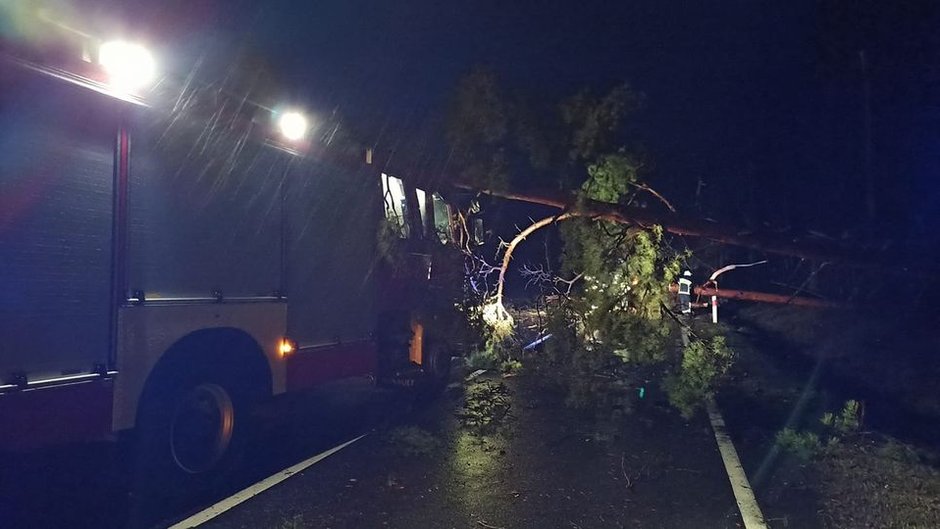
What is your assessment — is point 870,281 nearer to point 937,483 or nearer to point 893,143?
point 893,143

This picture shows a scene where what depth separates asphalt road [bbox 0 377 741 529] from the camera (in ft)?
16.3

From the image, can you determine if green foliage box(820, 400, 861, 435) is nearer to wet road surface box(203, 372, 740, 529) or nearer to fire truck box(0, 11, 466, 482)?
wet road surface box(203, 372, 740, 529)

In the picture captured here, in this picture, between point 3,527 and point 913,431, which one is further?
point 913,431

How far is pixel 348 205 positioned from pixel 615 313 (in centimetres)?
305

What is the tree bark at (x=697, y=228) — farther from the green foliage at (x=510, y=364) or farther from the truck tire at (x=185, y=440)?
the truck tire at (x=185, y=440)

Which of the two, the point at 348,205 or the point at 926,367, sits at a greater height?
the point at 348,205

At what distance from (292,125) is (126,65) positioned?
200 centimetres

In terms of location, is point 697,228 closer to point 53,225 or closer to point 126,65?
point 126,65

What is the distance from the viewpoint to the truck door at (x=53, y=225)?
418cm

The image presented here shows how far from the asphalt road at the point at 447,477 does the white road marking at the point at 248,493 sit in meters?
0.09

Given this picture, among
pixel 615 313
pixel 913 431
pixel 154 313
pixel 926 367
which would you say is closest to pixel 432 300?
pixel 615 313

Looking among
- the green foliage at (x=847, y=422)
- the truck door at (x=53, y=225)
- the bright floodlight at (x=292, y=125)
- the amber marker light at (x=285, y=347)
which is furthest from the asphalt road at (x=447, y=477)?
the bright floodlight at (x=292, y=125)

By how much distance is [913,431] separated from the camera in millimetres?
7484

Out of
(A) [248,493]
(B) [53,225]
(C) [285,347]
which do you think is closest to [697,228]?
(C) [285,347]
